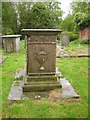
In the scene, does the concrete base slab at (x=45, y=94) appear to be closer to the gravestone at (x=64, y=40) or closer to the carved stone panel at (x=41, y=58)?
the carved stone panel at (x=41, y=58)

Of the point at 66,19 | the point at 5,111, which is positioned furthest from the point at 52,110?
the point at 66,19

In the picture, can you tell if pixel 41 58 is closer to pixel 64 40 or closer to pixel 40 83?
pixel 40 83

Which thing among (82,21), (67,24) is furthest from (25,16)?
(67,24)

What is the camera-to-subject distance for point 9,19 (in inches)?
997

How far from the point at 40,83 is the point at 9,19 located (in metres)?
21.0

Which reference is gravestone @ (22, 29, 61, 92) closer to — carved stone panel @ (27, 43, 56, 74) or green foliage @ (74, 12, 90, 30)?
carved stone panel @ (27, 43, 56, 74)

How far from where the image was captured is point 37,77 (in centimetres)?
532

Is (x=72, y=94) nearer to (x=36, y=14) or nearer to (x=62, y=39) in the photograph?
(x=62, y=39)

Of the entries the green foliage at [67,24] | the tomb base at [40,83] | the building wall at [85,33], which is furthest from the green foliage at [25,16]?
the tomb base at [40,83]

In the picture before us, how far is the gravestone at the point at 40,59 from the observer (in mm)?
5150

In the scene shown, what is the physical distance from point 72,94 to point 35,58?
1.14 meters

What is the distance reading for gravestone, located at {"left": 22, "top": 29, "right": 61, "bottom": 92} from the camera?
16.9ft

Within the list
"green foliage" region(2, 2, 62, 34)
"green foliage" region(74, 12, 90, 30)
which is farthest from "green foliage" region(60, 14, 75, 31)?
"green foliage" region(74, 12, 90, 30)

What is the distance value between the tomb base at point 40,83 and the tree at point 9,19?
61.4 ft
